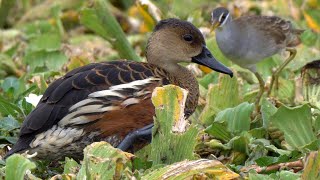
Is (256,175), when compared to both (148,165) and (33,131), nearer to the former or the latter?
(148,165)

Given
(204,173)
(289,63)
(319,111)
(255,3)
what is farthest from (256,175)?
(255,3)

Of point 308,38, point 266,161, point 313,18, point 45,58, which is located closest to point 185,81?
point 266,161

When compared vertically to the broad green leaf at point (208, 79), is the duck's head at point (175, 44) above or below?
above

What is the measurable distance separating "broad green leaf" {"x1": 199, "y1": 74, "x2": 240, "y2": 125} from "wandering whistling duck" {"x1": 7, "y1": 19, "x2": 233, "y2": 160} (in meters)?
0.66

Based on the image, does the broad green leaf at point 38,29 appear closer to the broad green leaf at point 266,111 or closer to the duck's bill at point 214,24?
the duck's bill at point 214,24

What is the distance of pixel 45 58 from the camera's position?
7012 millimetres

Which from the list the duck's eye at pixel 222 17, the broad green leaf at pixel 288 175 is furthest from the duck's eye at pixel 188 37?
the broad green leaf at pixel 288 175

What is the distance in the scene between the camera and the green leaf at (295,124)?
4.79 meters

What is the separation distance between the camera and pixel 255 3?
8898mm

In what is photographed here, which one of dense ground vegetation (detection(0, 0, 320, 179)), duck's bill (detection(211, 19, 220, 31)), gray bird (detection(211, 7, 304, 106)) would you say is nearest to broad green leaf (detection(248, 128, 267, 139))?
dense ground vegetation (detection(0, 0, 320, 179))

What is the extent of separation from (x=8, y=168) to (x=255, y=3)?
547 centimetres

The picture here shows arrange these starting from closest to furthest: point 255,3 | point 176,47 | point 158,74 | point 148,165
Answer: point 148,165 < point 158,74 < point 176,47 < point 255,3

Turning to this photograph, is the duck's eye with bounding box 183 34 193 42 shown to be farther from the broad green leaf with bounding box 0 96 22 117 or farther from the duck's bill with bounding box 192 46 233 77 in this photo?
the broad green leaf with bounding box 0 96 22 117

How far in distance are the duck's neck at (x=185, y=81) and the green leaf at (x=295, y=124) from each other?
49 cm
